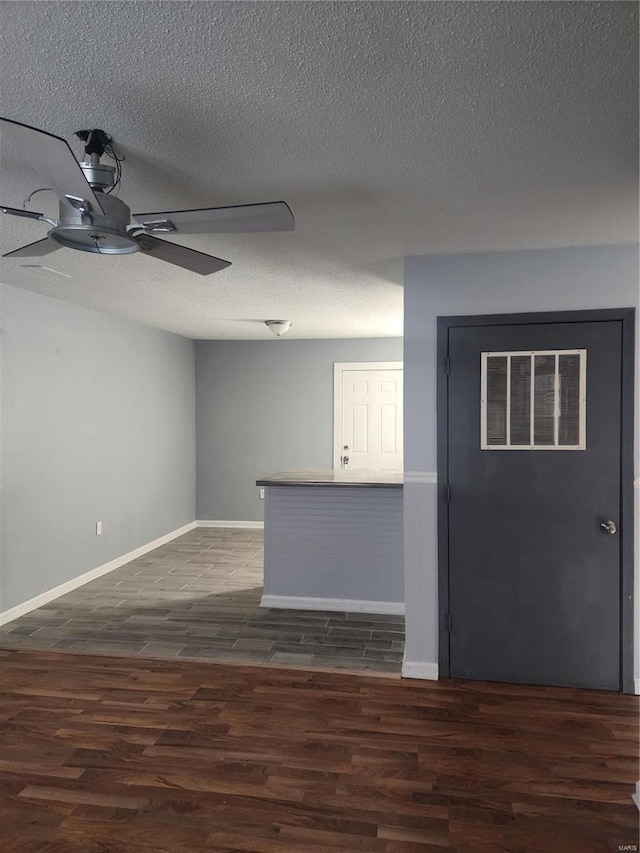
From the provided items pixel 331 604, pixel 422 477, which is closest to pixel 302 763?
pixel 422 477

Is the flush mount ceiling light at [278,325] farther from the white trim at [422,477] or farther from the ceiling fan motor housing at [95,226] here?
the ceiling fan motor housing at [95,226]

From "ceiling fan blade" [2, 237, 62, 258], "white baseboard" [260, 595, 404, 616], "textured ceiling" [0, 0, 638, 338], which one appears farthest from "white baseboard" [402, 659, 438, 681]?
"ceiling fan blade" [2, 237, 62, 258]

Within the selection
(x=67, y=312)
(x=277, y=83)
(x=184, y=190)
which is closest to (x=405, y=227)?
(x=184, y=190)

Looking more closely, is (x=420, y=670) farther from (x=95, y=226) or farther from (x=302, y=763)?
(x=95, y=226)

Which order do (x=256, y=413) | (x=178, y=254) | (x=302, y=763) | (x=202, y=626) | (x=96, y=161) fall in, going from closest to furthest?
→ (x=96, y=161), (x=178, y=254), (x=302, y=763), (x=202, y=626), (x=256, y=413)

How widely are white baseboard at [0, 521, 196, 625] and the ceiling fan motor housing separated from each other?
10.5ft

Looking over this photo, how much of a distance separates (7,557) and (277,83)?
3768 mm

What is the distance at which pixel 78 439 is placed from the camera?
16.1ft

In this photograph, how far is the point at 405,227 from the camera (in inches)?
111

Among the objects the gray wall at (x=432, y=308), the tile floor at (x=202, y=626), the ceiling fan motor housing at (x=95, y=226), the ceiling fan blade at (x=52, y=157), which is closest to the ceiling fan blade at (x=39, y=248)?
the ceiling fan motor housing at (x=95, y=226)

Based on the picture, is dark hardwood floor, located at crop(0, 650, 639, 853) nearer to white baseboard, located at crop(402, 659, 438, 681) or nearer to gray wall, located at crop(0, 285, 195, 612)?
white baseboard, located at crop(402, 659, 438, 681)

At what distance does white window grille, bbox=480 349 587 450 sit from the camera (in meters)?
3.12

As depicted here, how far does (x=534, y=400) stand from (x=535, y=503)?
0.56 m

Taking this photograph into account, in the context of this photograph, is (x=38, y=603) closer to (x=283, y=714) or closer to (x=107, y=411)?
(x=107, y=411)
